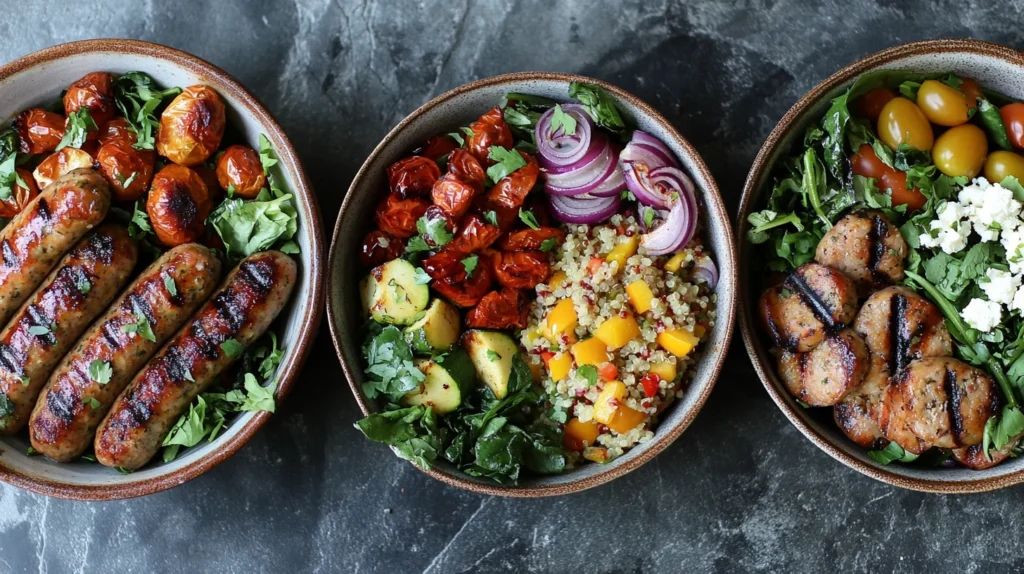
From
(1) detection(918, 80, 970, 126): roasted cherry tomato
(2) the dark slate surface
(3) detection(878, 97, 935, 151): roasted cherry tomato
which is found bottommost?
(2) the dark slate surface

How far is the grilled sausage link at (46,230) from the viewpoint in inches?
108

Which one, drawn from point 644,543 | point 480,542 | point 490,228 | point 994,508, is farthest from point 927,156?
point 480,542

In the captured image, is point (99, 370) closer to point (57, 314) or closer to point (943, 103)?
point (57, 314)

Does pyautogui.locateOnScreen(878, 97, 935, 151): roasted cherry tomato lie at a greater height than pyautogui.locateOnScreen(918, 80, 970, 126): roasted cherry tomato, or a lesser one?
lesser

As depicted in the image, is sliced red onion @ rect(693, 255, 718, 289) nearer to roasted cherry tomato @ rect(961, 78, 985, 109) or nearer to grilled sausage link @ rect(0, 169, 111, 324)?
roasted cherry tomato @ rect(961, 78, 985, 109)

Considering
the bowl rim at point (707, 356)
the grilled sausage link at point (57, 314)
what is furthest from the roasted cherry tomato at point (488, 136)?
the grilled sausage link at point (57, 314)

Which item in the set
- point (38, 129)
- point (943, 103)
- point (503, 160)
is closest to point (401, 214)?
point (503, 160)

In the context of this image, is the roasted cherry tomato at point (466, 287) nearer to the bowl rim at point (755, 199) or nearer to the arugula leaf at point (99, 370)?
the bowl rim at point (755, 199)

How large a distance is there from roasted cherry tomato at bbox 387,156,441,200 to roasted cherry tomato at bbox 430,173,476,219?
2.8 inches

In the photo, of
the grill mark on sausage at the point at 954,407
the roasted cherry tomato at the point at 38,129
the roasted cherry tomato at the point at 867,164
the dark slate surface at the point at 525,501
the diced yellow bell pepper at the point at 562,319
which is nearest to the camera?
the grill mark on sausage at the point at 954,407

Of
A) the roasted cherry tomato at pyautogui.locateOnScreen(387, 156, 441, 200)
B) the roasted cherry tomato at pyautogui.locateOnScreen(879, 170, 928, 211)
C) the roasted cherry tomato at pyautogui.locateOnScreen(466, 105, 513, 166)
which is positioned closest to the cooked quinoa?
the roasted cherry tomato at pyautogui.locateOnScreen(466, 105, 513, 166)

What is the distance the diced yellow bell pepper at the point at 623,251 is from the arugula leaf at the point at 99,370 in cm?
181

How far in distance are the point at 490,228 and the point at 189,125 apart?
116 centimetres

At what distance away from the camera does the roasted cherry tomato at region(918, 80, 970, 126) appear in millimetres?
2855
